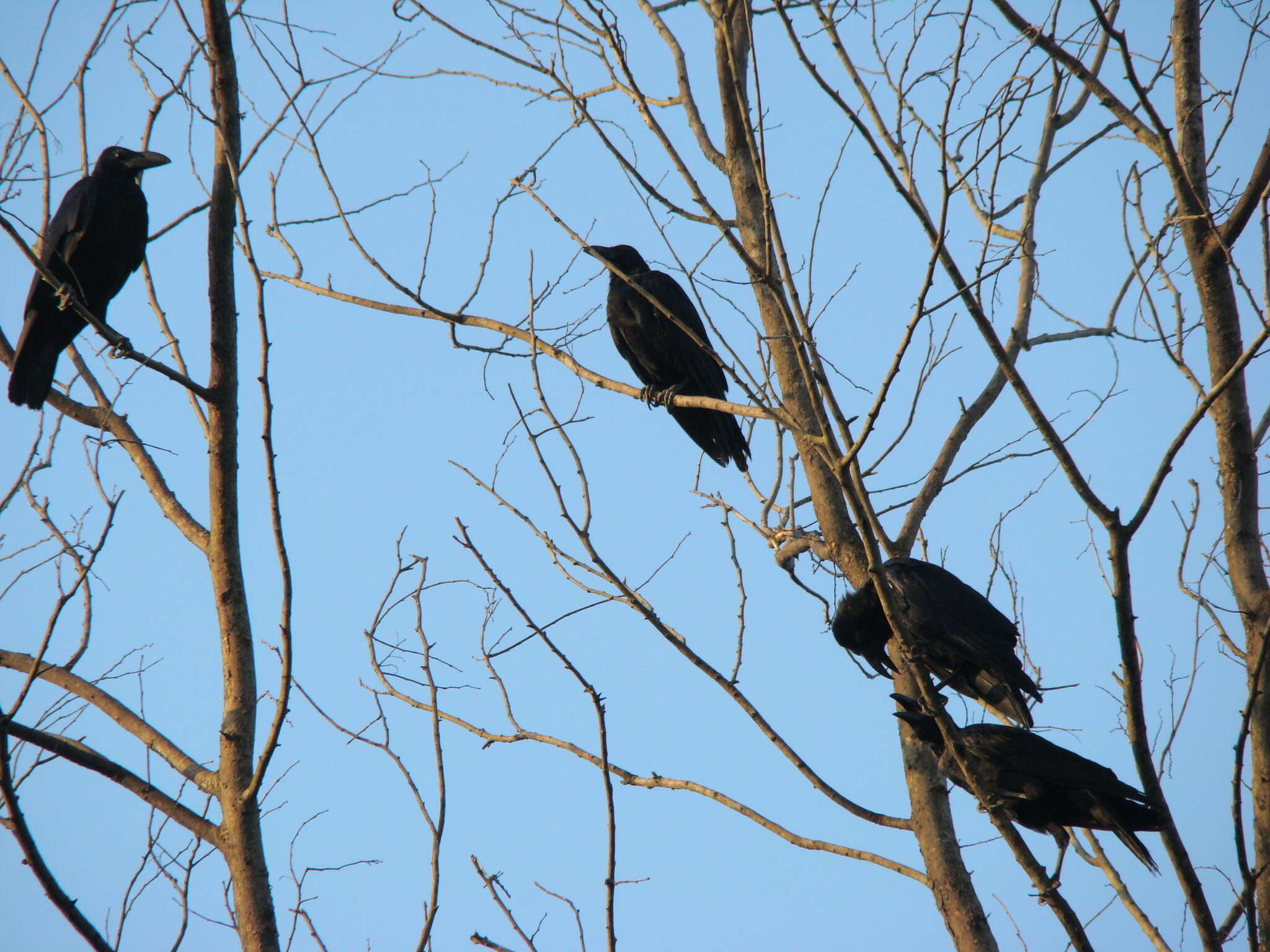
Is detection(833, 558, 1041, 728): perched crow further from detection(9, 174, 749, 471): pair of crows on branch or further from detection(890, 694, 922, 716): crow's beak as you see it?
detection(9, 174, 749, 471): pair of crows on branch

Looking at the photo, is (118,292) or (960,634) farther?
(118,292)

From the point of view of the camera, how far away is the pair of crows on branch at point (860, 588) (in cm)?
319

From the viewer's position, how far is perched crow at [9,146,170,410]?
4.14 metres

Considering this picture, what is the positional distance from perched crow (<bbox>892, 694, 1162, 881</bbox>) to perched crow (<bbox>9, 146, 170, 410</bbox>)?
11.5ft

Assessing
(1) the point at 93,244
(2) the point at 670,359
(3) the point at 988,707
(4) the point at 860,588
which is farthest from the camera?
(2) the point at 670,359

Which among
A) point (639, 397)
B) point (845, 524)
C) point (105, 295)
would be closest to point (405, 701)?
point (639, 397)

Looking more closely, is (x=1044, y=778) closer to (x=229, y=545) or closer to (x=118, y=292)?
(x=229, y=545)

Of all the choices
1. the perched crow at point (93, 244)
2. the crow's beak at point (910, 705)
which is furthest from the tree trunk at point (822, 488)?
the perched crow at point (93, 244)

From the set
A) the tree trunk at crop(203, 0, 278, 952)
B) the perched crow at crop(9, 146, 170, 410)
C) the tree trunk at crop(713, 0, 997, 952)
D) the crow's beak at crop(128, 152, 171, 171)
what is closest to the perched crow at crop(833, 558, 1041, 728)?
the tree trunk at crop(713, 0, 997, 952)

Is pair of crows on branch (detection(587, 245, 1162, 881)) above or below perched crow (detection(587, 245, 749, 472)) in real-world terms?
below

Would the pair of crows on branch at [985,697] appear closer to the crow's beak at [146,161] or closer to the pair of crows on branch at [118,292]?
the pair of crows on branch at [118,292]

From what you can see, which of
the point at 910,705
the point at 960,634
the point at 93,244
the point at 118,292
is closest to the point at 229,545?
the point at 910,705

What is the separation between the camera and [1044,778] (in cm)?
322

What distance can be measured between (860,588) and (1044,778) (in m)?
0.83
